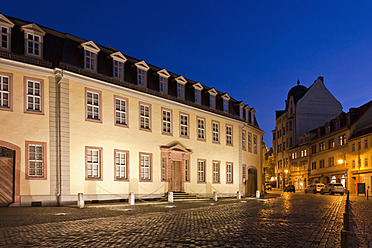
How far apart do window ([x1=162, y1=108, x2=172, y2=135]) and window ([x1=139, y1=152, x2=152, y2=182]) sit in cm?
251

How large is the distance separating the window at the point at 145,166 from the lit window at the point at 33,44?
955cm

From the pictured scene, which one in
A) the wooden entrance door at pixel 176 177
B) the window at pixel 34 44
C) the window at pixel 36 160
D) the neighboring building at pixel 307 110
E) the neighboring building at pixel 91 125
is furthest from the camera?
the neighboring building at pixel 307 110

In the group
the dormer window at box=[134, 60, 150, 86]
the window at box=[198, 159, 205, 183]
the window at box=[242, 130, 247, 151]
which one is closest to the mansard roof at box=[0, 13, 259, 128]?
the dormer window at box=[134, 60, 150, 86]

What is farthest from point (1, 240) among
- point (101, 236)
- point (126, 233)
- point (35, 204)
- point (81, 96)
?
point (81, 96)

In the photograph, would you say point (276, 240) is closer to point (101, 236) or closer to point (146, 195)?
point (101, 236)

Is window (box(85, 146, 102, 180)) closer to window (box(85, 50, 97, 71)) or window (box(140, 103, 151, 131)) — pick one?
window (box(140, 103, 151, 131))

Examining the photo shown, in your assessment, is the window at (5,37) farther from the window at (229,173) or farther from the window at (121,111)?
the window at (229,173)

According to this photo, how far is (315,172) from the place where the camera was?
6619 cm

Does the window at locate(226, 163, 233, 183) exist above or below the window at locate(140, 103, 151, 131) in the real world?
below

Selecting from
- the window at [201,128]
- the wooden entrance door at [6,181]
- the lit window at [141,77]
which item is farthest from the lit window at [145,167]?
the wooden entrance door at [6,181]

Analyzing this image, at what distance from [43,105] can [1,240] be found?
13.0 m

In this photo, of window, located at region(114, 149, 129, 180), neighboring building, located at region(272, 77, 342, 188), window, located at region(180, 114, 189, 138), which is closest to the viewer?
window, located at region(114, 149, 129, 180)

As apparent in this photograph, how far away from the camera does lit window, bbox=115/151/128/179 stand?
25.0 metres

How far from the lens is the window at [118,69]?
25.5 m
